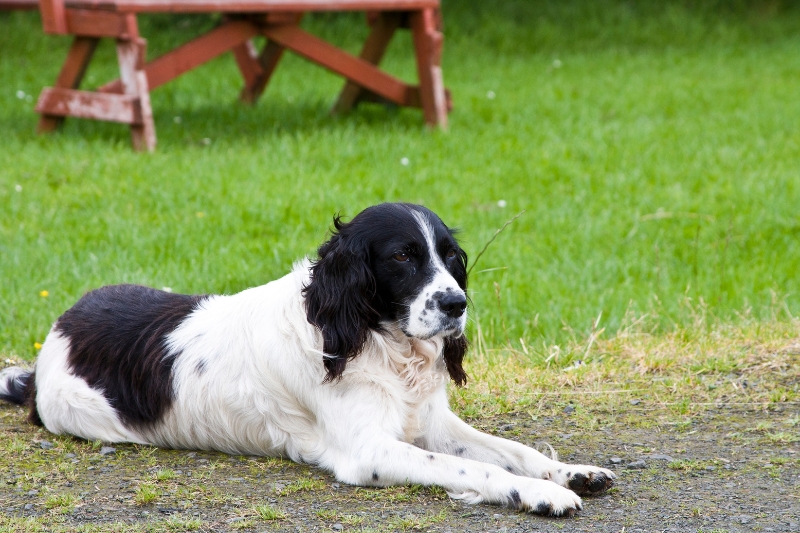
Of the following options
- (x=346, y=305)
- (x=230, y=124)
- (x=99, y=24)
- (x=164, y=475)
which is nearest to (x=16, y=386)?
(x=164, y=475)

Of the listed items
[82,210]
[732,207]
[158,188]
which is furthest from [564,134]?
[82,210]

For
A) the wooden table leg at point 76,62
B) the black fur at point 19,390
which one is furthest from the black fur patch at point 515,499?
the wooden table leg at point 76,62

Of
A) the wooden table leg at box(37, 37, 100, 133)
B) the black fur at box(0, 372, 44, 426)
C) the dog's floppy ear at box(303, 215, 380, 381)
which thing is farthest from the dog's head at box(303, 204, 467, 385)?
the wooden table leg at box(37, 37, 100, 133)

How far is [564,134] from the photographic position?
10234 mm

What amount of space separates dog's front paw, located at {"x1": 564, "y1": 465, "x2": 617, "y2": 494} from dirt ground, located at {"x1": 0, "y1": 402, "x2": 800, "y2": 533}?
0.04 m

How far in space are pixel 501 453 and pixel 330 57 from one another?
6945 mm

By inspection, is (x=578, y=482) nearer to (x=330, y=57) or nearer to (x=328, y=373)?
(x=328, y=373)

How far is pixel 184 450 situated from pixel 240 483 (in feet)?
1.69

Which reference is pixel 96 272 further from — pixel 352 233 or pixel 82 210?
pixel 352 233

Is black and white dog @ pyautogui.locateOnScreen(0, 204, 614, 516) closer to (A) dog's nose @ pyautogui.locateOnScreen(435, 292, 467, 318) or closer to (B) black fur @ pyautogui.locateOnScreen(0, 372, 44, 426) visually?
(A) dog's nose @ pyautogui.locateOnScreen(435, 292, 467, 318)

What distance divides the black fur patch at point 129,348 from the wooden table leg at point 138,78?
4796mm

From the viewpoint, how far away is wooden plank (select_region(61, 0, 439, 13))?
859cm

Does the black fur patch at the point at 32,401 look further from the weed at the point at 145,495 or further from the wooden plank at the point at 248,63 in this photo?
the wooden plank at the point at 248,63

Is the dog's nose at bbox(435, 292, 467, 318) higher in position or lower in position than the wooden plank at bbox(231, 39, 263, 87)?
lower
